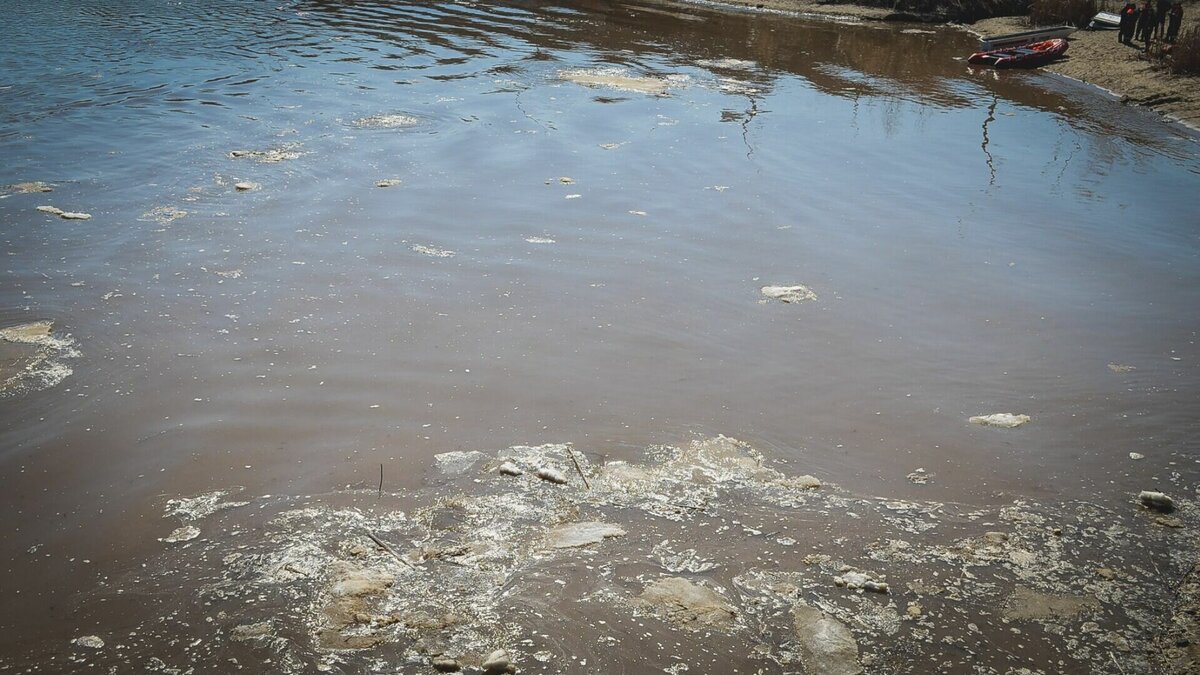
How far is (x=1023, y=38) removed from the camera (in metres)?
19.6

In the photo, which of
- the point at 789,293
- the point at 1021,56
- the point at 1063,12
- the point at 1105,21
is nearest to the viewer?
the point at 789,293

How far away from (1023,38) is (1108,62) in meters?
2.62

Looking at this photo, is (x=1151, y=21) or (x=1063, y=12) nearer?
(x=1151, y=21)

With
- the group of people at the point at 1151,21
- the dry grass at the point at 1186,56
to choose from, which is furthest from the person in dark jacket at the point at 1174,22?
the dry grass at the point at 1186,56

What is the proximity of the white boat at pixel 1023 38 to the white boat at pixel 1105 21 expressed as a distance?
12 cm

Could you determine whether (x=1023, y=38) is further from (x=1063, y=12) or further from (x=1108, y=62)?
(x=1063, y=12)

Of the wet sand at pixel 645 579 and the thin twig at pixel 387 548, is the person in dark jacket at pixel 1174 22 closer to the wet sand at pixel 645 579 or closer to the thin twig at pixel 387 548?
the wet sand at pixel 645 579

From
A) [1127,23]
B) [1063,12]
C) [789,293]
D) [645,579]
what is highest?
[1063,12]

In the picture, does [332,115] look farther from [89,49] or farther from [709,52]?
[709,52]

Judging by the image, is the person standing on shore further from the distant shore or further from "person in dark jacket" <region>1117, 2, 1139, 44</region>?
the distant shore

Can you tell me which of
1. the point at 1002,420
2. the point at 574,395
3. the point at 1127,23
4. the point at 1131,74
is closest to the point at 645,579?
the point at 574,395

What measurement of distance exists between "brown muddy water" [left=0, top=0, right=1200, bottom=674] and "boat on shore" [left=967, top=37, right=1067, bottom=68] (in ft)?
25.6

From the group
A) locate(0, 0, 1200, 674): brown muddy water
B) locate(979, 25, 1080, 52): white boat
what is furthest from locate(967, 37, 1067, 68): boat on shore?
locate(0, 0, 1200, 674): brown muddy water

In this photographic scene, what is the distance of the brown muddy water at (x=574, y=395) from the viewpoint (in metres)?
3.46
